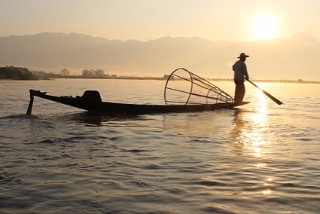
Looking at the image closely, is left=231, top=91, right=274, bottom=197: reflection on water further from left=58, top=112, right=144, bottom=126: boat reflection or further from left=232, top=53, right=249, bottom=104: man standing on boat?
left=232, top=53, right=249, bottom=104: man standing on boat

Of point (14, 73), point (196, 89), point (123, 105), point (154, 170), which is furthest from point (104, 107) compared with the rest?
point (14, 73)

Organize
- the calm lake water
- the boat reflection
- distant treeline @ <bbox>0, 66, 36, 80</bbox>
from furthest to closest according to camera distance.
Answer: distant treeline @ <bbox>0, 66, 36, 80</bbox>
the boat reflection
the calm lake water

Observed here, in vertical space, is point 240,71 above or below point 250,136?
above

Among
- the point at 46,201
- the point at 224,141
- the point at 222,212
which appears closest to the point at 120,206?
the point at 46,201

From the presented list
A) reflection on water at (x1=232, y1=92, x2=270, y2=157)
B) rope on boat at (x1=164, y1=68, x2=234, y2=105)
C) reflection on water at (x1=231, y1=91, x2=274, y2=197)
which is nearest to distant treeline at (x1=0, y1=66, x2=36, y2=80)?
rope on boat at (x1=164, y1=68, x2=234, y2=105)

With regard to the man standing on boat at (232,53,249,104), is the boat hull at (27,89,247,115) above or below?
below

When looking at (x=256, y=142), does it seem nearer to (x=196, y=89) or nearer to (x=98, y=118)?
(x=98, y=118)

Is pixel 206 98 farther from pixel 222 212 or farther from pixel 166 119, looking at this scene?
pixel 222 212

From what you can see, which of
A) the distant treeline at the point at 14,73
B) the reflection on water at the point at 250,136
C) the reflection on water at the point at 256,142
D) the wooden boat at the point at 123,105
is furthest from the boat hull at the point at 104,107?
the distant treeline at the point at 14,73

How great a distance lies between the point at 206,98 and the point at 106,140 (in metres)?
11.1

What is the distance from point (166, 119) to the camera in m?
15.0

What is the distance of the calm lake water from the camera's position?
192 inches

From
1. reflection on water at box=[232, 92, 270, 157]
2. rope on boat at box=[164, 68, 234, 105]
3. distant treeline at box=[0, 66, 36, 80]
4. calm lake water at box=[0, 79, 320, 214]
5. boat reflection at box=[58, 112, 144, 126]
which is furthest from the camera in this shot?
distant treeline at box=[0, 66, 36, 80]

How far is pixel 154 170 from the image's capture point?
6.64m
